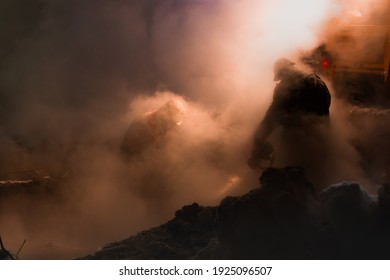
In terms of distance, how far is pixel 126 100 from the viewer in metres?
4.51

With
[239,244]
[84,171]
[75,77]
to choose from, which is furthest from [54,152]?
[239,244]

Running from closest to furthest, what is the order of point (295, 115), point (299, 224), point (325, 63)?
point (299, 224), point (295, 115), point (325, 63)

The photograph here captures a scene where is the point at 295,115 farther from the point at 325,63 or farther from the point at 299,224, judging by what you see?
the point at 299,224

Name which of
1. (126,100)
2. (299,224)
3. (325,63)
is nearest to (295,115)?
(325,63)

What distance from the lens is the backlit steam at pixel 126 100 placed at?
13.5ft

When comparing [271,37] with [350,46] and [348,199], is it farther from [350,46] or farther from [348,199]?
[348,199]

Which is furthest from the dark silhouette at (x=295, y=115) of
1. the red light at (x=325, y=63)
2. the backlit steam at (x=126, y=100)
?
the red light at (x=325, y=63)

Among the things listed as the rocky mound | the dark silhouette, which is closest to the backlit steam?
the dark silhouette

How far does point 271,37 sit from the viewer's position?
4773mm

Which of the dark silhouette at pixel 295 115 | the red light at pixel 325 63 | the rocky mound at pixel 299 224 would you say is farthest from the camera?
the red light at pixel 325 63

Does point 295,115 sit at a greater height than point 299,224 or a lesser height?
greater

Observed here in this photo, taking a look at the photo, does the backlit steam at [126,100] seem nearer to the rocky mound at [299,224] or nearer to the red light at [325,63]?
the red light at [325,63]

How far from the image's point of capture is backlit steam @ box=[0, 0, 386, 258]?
13.5 ft

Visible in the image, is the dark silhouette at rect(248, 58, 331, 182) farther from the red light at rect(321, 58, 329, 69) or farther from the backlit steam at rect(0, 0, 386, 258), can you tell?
the red light at rect(321, 58, 329, 69)
